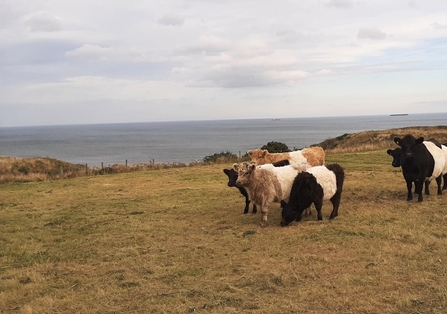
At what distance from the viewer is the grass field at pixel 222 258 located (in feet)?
19.4

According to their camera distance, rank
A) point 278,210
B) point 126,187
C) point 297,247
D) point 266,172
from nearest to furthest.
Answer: point 297,247 < point 266,172 < point 278,210 < point 126,187

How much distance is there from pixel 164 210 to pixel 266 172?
3.89 m

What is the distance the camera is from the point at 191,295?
6.21 meters

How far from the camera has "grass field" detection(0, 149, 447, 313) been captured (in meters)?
5.90

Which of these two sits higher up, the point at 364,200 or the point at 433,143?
the point at 433,143

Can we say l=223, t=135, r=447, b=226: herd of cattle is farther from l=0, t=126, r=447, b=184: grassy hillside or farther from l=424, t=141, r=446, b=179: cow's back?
l=0, t=126, r=447, b=184: grassy hillside

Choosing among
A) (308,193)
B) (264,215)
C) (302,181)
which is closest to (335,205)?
(308,193)

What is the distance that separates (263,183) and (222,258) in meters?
3.28

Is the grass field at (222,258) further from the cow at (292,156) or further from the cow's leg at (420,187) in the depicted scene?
the cow at (292,156)

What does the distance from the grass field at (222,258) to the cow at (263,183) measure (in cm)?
68

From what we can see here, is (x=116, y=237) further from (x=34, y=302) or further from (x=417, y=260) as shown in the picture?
(x=417, y=260)

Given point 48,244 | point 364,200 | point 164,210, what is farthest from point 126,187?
point 364,200

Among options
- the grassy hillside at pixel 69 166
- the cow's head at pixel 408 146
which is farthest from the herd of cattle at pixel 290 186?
the grassy hillside at pixel 69 166

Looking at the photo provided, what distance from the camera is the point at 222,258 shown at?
26.3 feet
